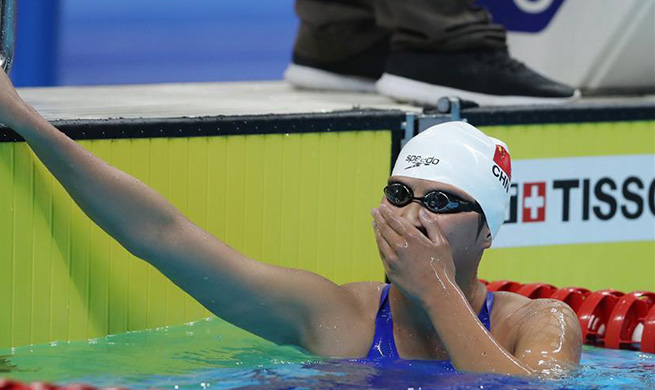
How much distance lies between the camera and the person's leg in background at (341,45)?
14.4 feet

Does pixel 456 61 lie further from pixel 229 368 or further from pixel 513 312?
pixel 229 368

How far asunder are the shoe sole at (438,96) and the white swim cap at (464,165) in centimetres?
103

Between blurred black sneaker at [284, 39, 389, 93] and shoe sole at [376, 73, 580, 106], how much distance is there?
1.29 ft

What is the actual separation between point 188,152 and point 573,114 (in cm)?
122

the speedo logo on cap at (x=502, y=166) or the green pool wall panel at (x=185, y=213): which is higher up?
the speedo logo on cap at (x=502, y=166)

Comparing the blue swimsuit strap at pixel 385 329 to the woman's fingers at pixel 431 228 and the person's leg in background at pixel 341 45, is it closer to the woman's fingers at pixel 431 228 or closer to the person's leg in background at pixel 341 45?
the woman's fingers at pixel 431 228

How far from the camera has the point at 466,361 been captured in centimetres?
268

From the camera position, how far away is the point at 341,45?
14.5 feet

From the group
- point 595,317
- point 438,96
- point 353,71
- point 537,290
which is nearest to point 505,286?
point 537,290

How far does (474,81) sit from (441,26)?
188mm

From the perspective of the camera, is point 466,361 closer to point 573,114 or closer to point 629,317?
point 629,317

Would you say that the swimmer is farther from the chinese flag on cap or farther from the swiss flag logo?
the swiss flag logo

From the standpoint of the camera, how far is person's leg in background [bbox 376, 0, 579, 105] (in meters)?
3.99

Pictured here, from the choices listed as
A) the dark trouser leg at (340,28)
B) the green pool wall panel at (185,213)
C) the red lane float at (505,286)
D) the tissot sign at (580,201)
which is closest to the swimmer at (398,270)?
the green pool wall panel at (185,213)
